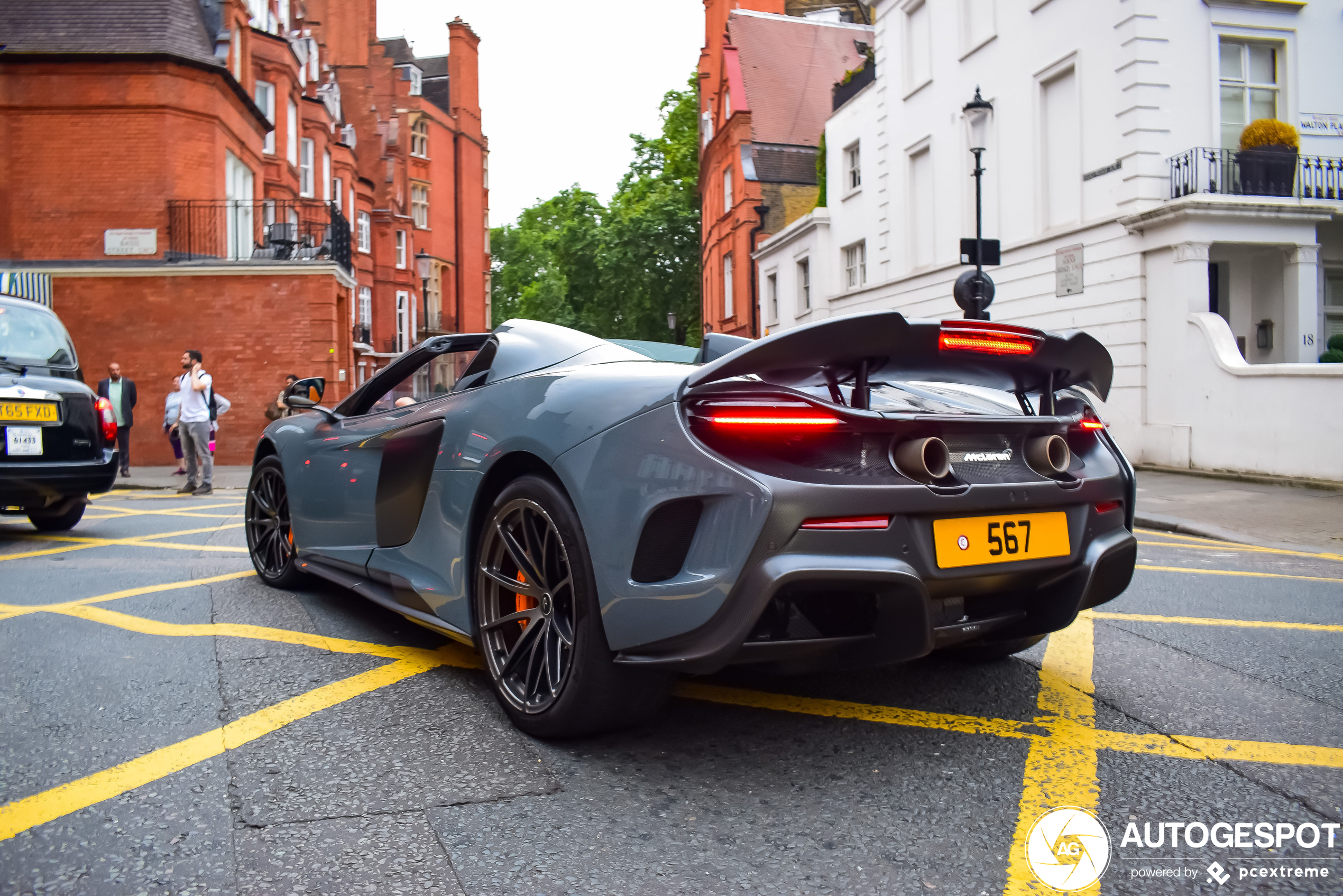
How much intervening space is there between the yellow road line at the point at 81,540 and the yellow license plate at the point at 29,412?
981 mm

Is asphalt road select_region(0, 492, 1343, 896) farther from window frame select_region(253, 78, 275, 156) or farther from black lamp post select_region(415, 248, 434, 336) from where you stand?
black lamp post select_region(415, 248, 434, 336)

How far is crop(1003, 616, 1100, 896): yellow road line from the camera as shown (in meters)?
2.21

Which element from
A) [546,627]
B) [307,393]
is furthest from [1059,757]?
[307,393]

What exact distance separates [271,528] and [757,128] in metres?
30.9

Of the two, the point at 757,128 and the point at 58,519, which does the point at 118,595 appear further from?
the point at 757,128

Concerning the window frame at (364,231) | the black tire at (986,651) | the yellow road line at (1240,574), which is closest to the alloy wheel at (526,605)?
the black tire at (986,651)

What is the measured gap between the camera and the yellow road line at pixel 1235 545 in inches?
289

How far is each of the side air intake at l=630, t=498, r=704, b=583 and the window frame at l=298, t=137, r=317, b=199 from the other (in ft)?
106

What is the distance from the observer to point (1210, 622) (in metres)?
4.67

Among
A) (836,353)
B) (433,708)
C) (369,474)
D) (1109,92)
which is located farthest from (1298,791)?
(1109,92)

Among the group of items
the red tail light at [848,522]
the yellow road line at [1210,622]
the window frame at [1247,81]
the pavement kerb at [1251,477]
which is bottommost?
the yellow road line at [1210,622]

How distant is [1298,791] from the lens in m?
2.54

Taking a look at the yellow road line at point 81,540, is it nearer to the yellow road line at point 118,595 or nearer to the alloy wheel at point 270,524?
the yellow road line at point 118,595

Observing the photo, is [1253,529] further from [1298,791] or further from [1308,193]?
[1308,193]
